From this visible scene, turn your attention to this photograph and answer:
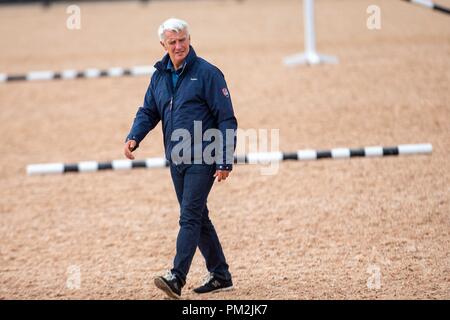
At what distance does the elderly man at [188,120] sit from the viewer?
5105 millimetres

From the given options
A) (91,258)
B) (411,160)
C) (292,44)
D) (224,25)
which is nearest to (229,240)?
(91,258)

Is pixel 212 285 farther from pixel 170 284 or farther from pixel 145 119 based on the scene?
pixel 145 119

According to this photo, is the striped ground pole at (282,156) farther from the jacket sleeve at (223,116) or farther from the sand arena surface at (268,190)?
the jacket sleeve at (223,116)

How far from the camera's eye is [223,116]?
512 cm

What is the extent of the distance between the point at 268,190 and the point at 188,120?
3158mm

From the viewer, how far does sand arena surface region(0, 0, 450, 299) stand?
5855 mm

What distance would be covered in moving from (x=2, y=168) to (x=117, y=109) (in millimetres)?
3285

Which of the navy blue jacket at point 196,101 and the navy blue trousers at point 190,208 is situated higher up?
the navy blue jacket at point 196,101

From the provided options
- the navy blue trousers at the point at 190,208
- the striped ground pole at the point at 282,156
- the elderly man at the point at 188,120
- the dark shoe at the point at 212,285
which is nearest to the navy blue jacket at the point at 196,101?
the elderly man at the point at 188,120

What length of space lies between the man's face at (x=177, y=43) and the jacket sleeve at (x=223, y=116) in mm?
234

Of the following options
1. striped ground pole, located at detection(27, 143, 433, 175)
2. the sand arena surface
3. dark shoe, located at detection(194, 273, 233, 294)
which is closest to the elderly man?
dark shoe, located at detection(194, 273, 233, 294)

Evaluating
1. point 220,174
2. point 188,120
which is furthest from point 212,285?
point 188,120

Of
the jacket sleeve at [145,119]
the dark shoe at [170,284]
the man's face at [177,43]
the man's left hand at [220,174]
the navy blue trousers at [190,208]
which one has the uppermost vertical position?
the man's face at [177,43]

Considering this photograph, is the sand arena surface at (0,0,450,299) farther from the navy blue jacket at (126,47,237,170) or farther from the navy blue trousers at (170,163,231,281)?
the navy blue jacket at (126,47,237,170)
